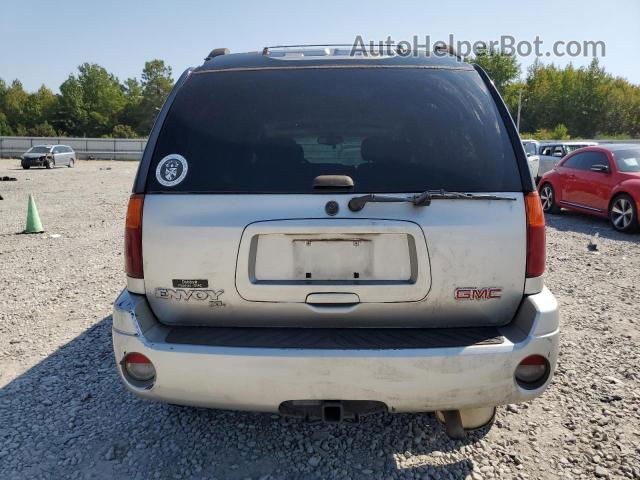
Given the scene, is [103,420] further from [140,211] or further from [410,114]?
[410,114]

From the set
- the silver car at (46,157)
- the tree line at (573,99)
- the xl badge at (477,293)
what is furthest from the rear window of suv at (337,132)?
the tree line at (573,99)

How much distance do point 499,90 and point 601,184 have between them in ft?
217

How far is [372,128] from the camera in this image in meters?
2.45

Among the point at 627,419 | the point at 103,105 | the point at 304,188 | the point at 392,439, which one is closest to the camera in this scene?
the point at 304,188

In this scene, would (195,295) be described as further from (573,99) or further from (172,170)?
(573,99)

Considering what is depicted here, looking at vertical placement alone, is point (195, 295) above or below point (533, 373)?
above

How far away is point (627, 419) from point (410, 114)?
2285mm

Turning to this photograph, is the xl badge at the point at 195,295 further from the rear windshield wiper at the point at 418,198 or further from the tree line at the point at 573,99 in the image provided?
the tree line at the point at 573,99

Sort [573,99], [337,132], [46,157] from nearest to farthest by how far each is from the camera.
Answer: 1. [337,132]
2. [46,157]
3. [573,99]

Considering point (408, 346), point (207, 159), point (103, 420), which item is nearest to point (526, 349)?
point (408, 346)

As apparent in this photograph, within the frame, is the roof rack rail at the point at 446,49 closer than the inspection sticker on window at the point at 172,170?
No

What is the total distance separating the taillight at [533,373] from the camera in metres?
2.20

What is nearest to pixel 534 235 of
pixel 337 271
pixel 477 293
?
pixel 477 293

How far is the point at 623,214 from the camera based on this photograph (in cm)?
926
